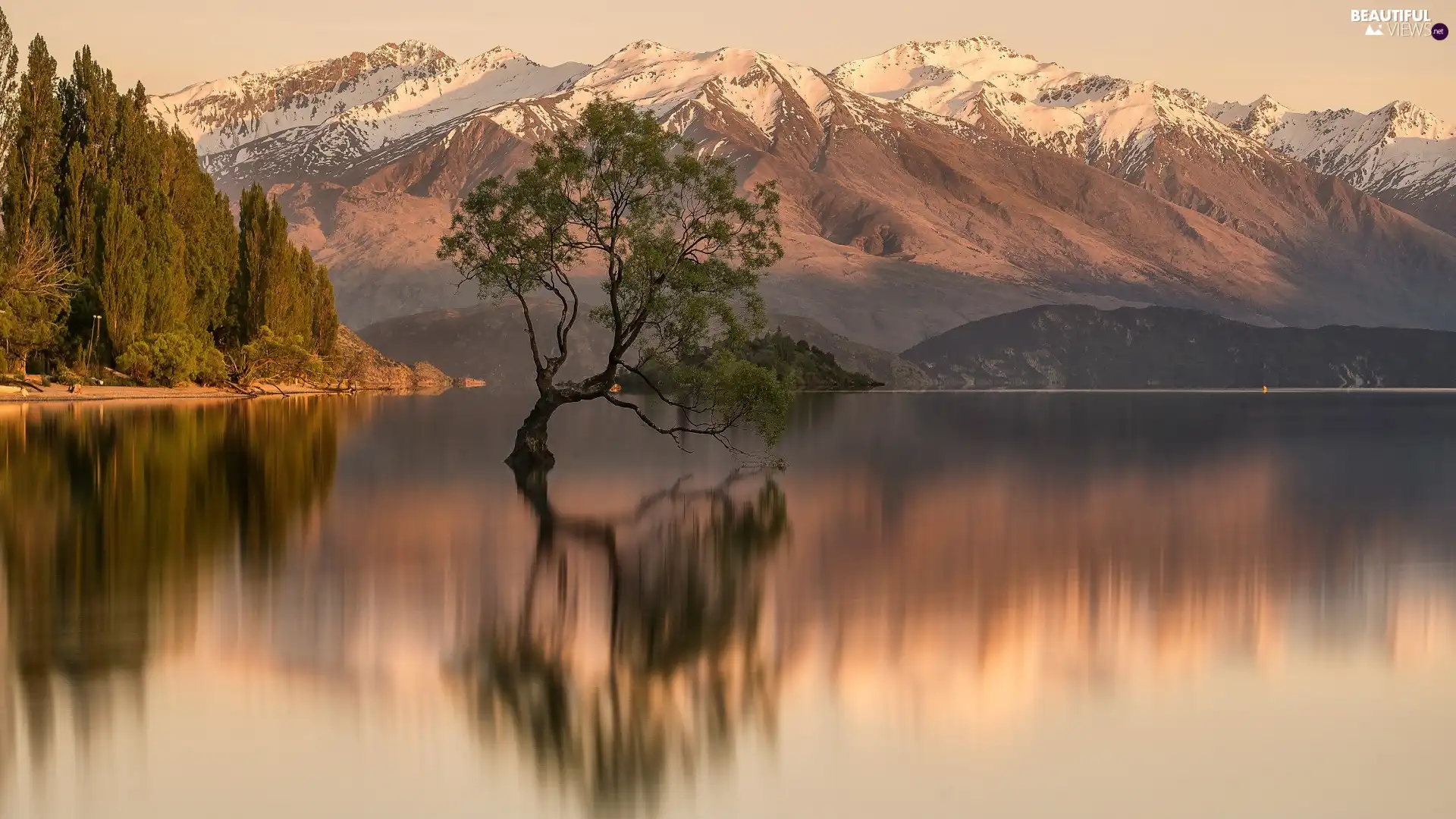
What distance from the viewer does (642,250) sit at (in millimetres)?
44625

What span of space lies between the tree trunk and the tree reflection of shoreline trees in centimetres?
589

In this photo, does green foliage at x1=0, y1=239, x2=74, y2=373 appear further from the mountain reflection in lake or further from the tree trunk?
the mountain reflection in lake

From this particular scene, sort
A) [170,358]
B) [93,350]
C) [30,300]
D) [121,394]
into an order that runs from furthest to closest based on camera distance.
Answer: [170,358]
[93,350]
[121,394]
[30,300]

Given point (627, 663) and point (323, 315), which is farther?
point (323, 315)

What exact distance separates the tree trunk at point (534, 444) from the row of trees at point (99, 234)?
4858cm

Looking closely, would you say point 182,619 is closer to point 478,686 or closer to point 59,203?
point 478,686

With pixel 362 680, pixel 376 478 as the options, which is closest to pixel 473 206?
pixel 376 478

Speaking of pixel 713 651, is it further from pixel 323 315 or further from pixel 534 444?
pixel 323 315

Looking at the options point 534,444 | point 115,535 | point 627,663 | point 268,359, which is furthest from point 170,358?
point 627,663

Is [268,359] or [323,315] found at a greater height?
[323,315]

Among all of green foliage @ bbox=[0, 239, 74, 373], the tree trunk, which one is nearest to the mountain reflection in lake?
the tree trunk

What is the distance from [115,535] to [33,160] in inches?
2945

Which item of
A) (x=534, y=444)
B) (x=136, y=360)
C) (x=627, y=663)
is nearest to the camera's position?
(x=627, y=663)

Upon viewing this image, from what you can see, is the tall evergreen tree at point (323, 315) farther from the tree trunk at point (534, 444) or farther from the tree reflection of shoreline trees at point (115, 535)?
the tree trunk at point (534, 444)
